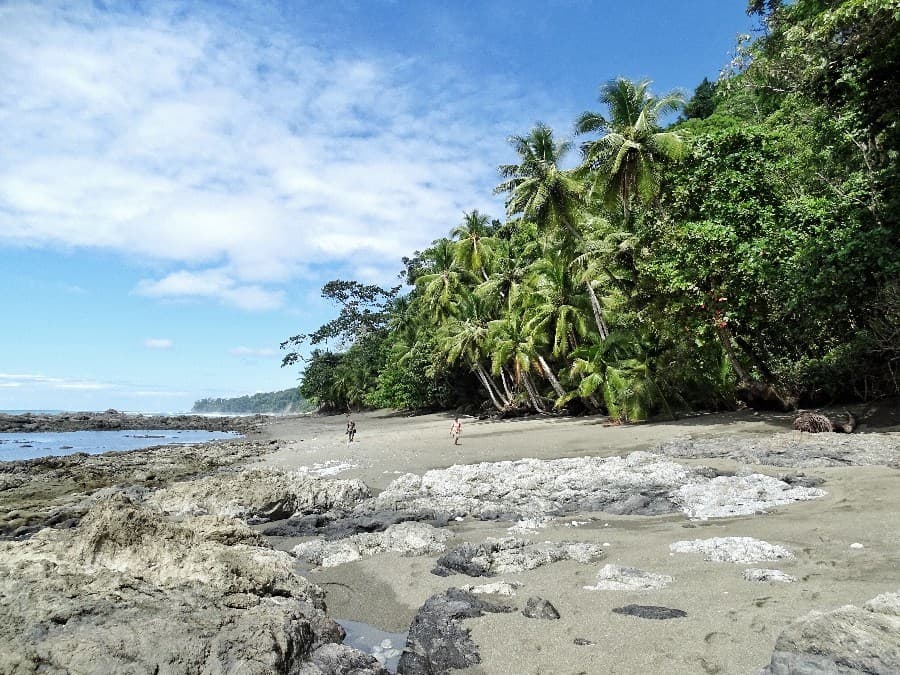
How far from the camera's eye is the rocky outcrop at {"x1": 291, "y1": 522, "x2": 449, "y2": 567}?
7.27 metres

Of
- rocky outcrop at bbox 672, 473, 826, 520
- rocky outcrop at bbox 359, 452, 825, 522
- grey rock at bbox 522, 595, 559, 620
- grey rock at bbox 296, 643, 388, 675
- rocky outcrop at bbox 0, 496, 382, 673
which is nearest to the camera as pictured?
rocky outcrop at bbox 0, 496, 382, 673

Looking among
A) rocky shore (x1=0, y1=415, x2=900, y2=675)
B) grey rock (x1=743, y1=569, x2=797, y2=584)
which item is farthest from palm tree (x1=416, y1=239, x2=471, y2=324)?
grey rock (x1=743, y1=569, x2=797, y2=584)

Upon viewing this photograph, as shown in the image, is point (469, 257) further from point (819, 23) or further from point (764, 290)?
point (819, 23)

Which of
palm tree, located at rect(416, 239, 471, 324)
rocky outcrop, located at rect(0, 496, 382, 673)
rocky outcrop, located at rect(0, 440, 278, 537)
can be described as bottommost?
rocky outcrop, located at rect(0, 440, 278, 537)

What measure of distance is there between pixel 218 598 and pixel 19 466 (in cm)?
2587

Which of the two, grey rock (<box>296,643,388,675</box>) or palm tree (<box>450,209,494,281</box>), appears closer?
grey rock (<box>296,643,388,675</box>)

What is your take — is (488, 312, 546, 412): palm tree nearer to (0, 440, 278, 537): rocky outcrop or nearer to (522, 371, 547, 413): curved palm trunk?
(522, 371, 547, 413): curved palm trunk

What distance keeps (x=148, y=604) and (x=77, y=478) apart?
1776 centimetres

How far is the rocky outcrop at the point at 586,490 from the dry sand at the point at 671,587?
1.53 feet

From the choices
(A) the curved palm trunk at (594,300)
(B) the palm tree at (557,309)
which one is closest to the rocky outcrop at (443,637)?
(A) the curved palm trunk at (594,300)

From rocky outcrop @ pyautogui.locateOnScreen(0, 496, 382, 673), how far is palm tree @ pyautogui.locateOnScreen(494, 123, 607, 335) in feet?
80.4

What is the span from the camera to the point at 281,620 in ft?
14.2

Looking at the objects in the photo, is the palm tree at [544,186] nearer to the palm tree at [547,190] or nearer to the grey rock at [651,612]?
the palm tree at [547,190]

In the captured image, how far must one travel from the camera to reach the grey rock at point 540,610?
4785 mm
